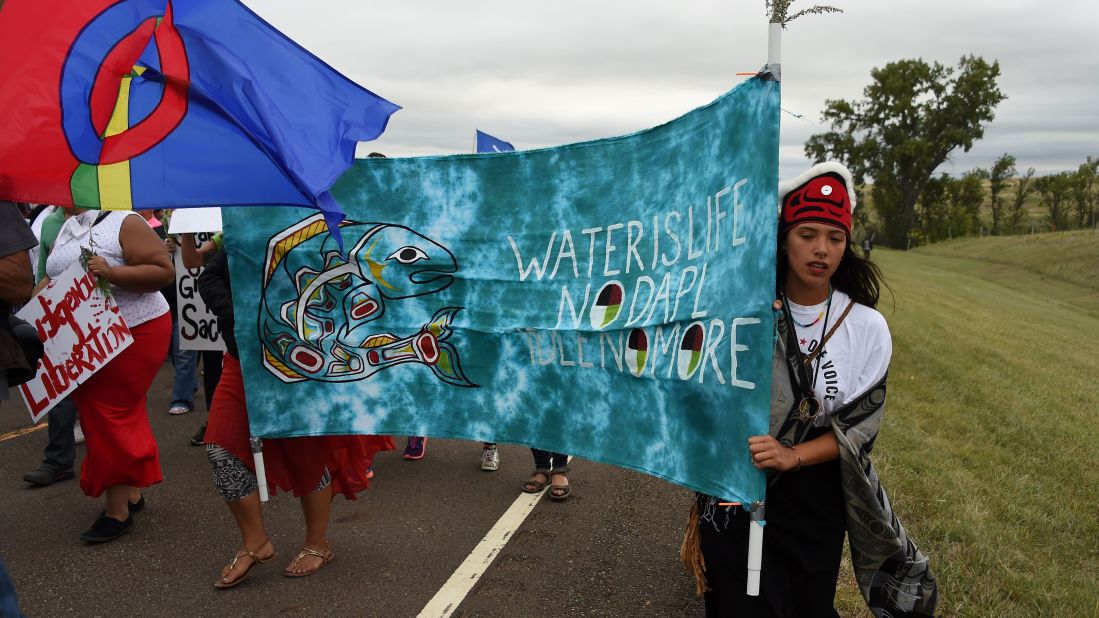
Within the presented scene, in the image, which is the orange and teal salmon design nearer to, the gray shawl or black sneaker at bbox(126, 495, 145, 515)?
the gray shawl

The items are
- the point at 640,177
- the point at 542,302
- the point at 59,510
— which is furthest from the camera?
the point at 59,510

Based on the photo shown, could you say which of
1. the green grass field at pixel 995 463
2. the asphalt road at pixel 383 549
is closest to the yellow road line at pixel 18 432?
the asphalt road at pixel 383 549

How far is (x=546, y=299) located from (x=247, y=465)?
1785 mm

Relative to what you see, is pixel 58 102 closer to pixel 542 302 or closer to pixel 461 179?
pixel 461 179

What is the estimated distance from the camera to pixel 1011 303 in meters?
24.7

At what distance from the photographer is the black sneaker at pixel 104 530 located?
4.68 metres

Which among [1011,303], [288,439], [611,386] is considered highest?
[611,386]

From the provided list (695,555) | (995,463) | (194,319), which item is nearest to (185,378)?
(194,319)

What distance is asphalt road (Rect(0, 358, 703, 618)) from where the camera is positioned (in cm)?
397

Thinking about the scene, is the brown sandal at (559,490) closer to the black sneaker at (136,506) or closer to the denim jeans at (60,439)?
the black sneaker at (136,506)

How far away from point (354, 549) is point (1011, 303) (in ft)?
81.3

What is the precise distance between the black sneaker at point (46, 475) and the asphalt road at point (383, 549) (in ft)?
0.21

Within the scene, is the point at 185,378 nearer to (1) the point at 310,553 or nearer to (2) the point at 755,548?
(1) the point at 310,553

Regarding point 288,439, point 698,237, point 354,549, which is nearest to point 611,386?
point 698,237
